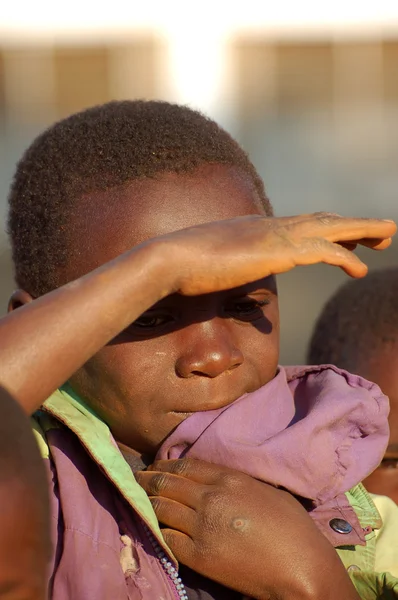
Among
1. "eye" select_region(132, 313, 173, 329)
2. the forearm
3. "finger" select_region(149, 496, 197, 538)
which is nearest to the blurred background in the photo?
"eye" select_region(132, 313, 173, 329)

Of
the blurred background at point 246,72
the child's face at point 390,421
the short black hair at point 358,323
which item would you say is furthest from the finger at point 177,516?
the blurred background at point 246,72

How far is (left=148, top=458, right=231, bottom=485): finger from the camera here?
2.41 m

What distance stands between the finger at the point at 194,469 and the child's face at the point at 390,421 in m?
1.26

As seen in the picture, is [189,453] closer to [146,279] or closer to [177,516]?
[177,516]

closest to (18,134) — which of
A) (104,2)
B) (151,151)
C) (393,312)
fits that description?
(104,2)

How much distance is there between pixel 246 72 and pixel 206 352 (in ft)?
46.6

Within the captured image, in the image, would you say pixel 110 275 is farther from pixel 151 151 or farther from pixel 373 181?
pixel 373 181

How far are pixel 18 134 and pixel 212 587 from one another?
13.1 m

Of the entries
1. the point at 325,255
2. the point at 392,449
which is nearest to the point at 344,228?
the point at 325,255

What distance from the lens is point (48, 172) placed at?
2732 mm

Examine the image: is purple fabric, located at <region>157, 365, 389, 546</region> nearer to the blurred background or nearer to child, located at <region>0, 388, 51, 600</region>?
child, located at <region>0, 388, 51, 600</region>

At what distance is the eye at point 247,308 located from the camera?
2603 millimetres

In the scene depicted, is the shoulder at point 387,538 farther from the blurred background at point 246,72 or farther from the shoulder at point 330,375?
the blurred background at point 246,72

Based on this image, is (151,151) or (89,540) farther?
(151,151)
